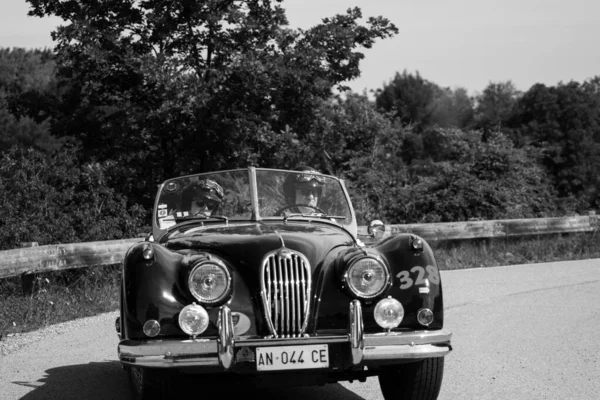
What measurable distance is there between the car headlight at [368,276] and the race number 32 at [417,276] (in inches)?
6.5

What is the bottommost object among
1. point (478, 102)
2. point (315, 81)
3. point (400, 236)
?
point (400, 236)

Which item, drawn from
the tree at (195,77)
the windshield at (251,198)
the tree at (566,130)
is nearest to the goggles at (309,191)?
the windshield at (251,198)

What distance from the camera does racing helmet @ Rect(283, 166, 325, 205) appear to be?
22.2ft

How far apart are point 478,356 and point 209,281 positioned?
3090 millimetres

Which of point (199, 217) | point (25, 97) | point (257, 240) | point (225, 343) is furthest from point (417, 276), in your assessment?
point (25, 97)

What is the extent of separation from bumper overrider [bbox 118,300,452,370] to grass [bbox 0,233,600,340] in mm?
4553

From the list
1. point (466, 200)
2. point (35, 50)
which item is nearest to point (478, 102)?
point (35, 50)

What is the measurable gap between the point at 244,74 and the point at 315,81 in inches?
65.3

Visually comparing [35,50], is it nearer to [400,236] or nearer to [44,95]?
[44,95]

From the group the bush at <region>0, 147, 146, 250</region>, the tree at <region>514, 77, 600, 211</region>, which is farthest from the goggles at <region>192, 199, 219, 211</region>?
the tree at <region>514, 77, 600, 211</region>

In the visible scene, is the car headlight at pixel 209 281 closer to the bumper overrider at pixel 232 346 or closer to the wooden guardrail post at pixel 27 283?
the bumper overrider at pixel 232 346

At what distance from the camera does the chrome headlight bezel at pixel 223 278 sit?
16.8ft

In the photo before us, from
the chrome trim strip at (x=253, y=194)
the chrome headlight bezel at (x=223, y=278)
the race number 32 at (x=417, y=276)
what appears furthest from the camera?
the chrome trim strip at (x=253, y=194)

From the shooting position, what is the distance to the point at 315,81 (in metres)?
17.5
